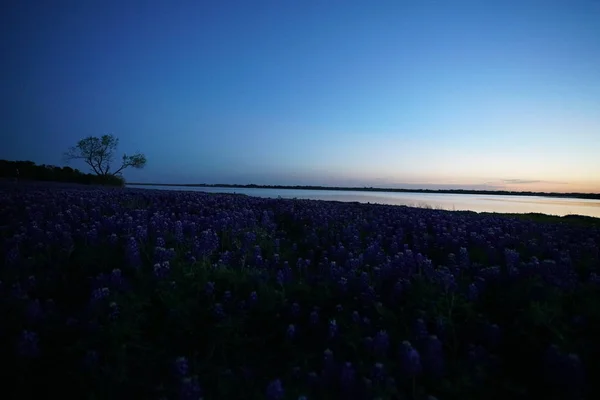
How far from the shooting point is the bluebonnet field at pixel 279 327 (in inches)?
110

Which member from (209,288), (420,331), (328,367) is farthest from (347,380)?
(209,288)

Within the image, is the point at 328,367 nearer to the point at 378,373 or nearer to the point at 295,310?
the point at 378,373

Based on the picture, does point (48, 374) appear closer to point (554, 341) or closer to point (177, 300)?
point (177, 300)

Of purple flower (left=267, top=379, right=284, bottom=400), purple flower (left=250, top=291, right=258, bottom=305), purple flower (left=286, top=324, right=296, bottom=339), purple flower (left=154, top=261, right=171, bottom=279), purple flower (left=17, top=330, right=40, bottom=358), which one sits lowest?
purple flower (left=267, top=379, right=284, bottom=400)

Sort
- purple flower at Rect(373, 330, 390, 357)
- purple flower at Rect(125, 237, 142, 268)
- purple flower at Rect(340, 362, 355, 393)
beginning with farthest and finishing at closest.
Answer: purple flower at Rect(125, 237, 142, 268), purple flower at Rect(373, 330, 390, 357), purple flower at Rect(340, 362, 355, 393)

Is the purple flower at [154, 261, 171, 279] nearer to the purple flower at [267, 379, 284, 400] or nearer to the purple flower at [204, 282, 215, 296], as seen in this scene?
the purple flower at [204, 282, 215, 296]

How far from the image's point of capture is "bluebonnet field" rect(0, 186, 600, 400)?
110 inches

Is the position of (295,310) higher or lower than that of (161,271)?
lower

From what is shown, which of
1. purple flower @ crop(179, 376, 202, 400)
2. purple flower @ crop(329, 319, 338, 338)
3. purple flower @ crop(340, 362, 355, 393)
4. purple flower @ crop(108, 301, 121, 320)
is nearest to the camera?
purple flower @ crop(179, 376, 202, 400)

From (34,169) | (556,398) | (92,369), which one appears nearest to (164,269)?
(92,369)

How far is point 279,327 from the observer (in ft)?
12.1

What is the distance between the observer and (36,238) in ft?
16.2

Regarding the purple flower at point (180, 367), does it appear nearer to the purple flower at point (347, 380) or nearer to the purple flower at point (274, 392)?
the purple flower at point (274, 392)

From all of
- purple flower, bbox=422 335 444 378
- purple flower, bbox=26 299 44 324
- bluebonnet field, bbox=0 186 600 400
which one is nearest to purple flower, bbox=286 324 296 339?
bluebonnet field, bbox=0 186 600 400
